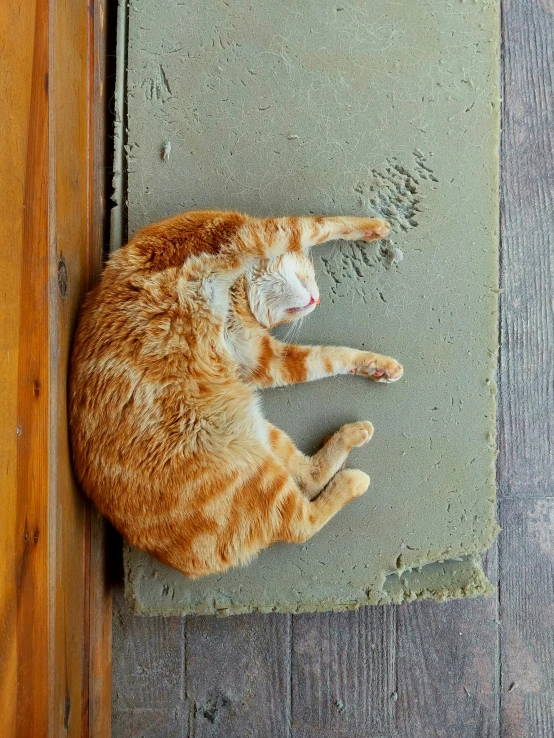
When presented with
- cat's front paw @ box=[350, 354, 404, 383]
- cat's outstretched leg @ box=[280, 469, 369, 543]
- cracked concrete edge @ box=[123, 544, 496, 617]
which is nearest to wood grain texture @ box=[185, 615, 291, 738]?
cracked concrete edge @ box=[123, 544, 496, 617]

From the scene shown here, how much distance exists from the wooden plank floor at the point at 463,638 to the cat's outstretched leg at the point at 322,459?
51cm

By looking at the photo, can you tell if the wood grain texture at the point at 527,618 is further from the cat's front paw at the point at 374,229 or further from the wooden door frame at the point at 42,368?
the wooden door frame at the point at 42,368

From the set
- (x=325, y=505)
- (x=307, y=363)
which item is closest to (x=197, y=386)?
(x=307, y=363)

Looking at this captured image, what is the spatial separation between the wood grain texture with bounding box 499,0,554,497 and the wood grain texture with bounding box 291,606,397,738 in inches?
24.5

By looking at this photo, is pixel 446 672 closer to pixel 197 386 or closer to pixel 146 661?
pixel 146 661

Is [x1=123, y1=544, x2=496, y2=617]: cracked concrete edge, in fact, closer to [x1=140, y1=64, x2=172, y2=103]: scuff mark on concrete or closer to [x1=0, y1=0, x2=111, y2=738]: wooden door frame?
[x1=0, y1=0, x2=111, y2=738]: wooden door frame

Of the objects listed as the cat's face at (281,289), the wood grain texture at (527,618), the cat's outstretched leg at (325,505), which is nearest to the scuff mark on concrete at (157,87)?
the cat's face at (281,289)

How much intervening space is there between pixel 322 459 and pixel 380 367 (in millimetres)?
309

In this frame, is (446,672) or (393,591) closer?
(393,591)

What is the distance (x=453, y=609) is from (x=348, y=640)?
353 millimetres

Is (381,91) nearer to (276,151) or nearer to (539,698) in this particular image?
(276,151)

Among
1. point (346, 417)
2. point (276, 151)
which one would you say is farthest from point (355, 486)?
point (276, 151)

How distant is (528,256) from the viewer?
1.88 meters

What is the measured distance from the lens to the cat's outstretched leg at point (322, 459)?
1612 millimetres
